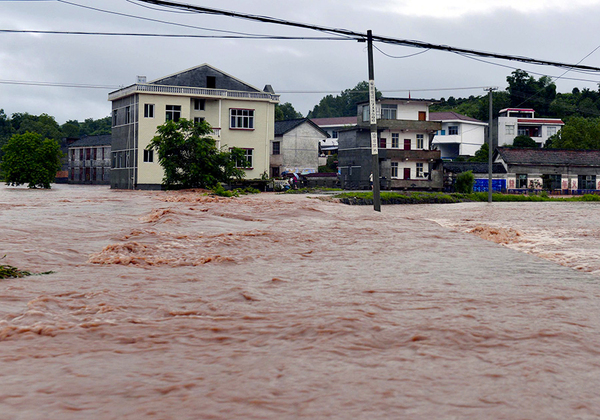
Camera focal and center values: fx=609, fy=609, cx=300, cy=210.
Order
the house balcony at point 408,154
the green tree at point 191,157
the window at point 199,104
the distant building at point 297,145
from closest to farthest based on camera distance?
the green tree at point 191,157 → the window at point 199,104 → the house balcony at point 408,154 → the distant building at point 297,145

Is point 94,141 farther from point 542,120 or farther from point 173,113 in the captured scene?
point 542,120

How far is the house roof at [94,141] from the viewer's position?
6807 centimetres

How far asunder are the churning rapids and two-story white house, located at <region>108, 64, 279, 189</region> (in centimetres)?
3176

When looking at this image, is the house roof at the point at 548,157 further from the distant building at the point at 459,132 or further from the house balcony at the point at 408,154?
the distant building at the point at 459,132

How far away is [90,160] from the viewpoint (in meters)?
71.3

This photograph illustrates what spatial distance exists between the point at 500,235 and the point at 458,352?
9.92 metres

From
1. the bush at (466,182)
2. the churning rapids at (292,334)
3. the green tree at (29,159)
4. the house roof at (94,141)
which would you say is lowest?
the churning rapids at (292,334)

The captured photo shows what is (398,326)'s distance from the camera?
14.5ft

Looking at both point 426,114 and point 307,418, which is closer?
point 307,418

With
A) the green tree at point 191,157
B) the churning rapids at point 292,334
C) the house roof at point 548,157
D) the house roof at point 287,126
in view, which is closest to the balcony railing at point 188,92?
the green tree at point 191,157

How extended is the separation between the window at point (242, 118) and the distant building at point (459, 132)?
40872 millimetres

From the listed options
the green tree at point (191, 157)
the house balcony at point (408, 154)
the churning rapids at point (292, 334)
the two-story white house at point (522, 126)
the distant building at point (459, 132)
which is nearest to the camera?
the churning rapids at point (292, 334)

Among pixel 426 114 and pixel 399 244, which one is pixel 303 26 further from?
pixel 426 114

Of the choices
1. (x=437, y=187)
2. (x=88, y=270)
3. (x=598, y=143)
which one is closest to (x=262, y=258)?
(x=88, y=270)
